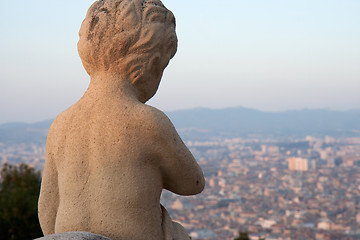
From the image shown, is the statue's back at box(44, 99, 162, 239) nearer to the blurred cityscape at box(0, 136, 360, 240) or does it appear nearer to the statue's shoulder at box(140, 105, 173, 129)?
the statue's shoulder at box(140, 105, 173, 129)

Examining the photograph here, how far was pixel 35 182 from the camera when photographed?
16.1 metres

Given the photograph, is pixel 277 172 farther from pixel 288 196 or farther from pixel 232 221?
pixel 232 221

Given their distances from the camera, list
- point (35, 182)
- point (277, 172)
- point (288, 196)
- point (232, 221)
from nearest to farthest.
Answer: point (35, 182) < point (232, 221) < point (288, 196) < point (277, 172)

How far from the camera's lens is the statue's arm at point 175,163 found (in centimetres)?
275

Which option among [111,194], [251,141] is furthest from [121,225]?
[251,141]

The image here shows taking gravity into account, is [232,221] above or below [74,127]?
below

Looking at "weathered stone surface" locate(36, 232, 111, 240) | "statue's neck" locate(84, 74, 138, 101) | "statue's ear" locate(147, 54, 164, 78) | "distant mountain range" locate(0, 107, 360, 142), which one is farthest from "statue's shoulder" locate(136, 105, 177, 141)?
"distant mountain range" locate(0, 107, 360, 142)

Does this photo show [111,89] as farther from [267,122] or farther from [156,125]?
[267,122]

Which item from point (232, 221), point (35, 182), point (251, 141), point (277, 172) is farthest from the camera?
point (251, 141)

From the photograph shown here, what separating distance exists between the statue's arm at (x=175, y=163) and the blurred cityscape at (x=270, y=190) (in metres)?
20.7

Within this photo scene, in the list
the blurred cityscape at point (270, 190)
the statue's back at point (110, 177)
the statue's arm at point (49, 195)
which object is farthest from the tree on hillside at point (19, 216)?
the statue's back at point (110, 177)

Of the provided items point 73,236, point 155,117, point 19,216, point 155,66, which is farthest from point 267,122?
point 73,236

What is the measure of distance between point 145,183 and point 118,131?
30cm

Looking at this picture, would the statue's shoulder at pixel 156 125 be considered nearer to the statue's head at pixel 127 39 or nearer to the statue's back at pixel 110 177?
the statue's back at pixel 110 177
